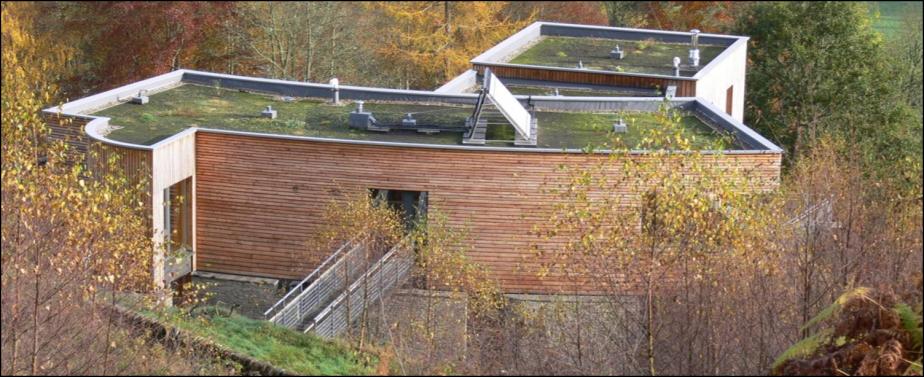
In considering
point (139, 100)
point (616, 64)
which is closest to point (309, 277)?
point (139, 100)

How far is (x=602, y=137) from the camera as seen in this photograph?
75.5 ft

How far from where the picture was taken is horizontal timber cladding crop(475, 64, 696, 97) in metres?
28.3

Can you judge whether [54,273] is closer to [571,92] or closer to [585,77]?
[571,92]

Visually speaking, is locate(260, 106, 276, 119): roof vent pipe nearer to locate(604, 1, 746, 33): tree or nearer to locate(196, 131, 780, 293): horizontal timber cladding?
locate(196, 131, 780, 293): horizontal timber cladding

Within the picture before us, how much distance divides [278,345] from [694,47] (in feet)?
60.3

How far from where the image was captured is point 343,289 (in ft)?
67.6

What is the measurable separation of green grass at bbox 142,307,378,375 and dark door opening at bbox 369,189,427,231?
318cm

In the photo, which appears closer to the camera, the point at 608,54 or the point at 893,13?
the point at 608,54

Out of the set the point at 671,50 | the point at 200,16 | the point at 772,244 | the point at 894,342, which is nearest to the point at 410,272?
the point at 772,244

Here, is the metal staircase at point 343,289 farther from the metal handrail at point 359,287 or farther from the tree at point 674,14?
the tree at point 674,14

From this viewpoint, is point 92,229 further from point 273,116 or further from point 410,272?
point 273,116

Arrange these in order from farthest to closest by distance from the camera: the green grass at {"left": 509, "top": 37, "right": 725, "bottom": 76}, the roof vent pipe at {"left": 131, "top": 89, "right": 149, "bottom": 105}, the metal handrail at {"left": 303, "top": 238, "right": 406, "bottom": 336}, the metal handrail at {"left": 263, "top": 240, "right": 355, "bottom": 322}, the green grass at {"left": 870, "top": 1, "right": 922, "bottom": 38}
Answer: the green grass at {"left": 870, "top": 1, "right": 922, "bottom": 38}
the green grass at {"left": 509, "top": 37, "right": 725, "bottom": 76}
the roof vent pipe at {"left": 131, "top": 89, "right": 149, "bottom": 105}
the metal handrail at {"left": 263, "top": 240, "right": 355, "bottom": 322}
the metal handrail at {"left": 303, "top": 238, "right": 406, "bottom": 336}

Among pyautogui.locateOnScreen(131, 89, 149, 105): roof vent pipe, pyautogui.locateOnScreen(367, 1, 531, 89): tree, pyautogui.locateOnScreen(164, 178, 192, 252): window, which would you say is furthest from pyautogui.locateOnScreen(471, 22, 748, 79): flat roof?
pyautogui.locateOnScreen(367, 1, 531, 89): tree

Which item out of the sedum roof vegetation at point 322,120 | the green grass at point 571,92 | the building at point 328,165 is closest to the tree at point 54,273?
the building at point 328,165
